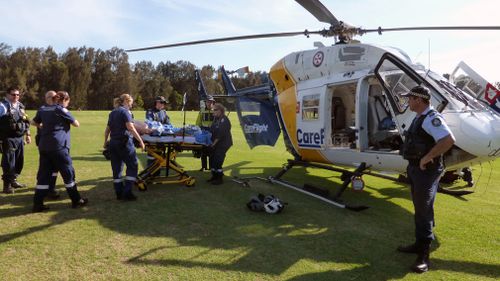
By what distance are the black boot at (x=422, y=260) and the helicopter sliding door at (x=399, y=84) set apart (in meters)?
2.06

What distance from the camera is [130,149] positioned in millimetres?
6230

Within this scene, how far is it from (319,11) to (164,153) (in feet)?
13.4

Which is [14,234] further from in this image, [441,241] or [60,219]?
[441,241]

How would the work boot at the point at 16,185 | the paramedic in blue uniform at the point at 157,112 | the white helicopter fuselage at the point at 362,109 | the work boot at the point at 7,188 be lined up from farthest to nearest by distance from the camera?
the paramedic in blue uniform at the point at 157,112 < the work boot at the point at 16,185 < the work boot at the point at 7,188 < the white helicopter fuselage at the point at 362,109

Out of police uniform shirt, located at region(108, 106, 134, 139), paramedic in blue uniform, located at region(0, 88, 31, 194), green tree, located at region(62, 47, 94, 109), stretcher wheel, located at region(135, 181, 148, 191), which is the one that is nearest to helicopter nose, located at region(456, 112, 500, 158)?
police uniform shirt, located at region(108, 106, 134, 139)

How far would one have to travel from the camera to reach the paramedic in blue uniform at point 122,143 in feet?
20.0

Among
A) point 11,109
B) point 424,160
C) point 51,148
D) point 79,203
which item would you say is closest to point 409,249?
point 424,160

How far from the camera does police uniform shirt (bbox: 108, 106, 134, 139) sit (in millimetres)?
6062

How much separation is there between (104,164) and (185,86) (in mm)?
74595

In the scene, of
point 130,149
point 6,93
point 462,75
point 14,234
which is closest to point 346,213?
point 462,75

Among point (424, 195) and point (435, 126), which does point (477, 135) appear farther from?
point (424, 195)

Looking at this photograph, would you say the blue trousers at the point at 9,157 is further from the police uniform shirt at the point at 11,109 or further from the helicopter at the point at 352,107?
the helicopter at the point at 352,107

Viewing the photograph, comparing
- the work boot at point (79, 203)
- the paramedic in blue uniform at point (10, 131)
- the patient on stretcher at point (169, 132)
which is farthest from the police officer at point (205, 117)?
the paramedic in blue uniform at point (10, 131)

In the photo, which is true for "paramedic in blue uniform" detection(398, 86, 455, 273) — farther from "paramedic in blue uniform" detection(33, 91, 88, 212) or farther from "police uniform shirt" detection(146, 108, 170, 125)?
"police uniform shirt" detection(146, 108, 170, 125)
